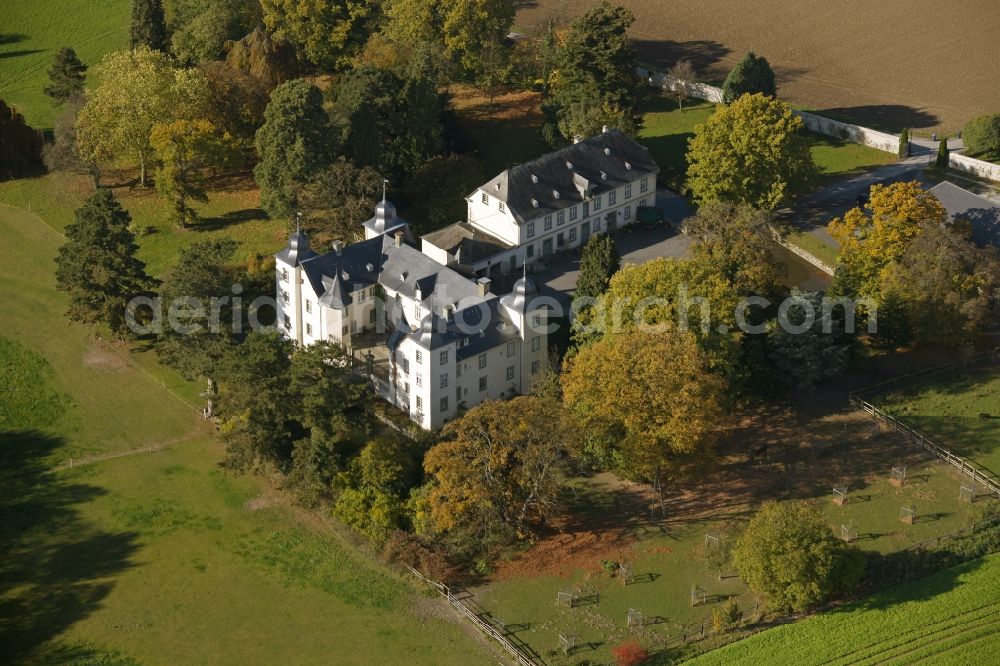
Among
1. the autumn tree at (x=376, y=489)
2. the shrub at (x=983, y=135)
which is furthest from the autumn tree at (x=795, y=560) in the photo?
the shrub at (x=983, y=135)

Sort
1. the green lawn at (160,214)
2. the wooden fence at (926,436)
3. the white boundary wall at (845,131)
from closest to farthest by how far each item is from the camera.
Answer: the wooden fence at (926,436), the green lawn at (160,214), the white boundary wall at (845,131)

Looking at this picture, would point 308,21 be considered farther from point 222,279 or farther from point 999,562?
point 999,562

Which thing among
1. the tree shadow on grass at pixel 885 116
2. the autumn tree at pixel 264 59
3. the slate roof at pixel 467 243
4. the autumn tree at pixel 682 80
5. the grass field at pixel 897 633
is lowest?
the grass field at pixel 897 633

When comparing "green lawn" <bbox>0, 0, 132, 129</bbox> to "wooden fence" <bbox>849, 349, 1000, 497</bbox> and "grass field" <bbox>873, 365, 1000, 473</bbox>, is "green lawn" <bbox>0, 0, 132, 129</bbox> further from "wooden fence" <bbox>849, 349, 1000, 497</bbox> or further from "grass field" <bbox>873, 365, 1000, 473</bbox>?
"grass field" <bbox>873, 365, 1000, 473</bbox>

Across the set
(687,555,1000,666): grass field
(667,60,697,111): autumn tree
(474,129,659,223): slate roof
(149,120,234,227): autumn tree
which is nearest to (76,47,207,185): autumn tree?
(149,120,234,227): autumn tree

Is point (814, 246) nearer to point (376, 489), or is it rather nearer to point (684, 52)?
point (684, 52)

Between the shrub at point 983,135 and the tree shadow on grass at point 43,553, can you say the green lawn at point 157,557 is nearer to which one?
the tree shadow on grass at point 43,553

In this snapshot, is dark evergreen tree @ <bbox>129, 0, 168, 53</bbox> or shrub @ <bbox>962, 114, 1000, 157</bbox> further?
dark evergreen tree @ <bbox>129, 0, 168, 53</bbox>
